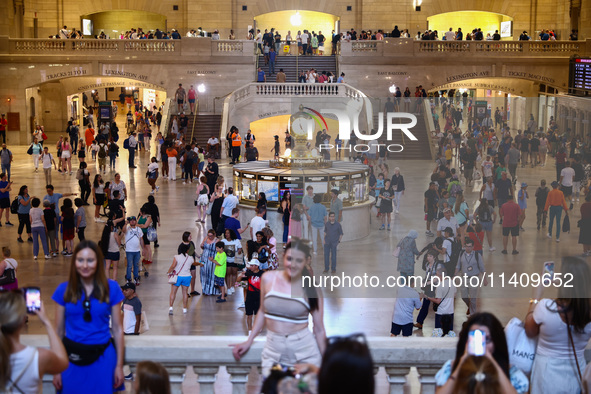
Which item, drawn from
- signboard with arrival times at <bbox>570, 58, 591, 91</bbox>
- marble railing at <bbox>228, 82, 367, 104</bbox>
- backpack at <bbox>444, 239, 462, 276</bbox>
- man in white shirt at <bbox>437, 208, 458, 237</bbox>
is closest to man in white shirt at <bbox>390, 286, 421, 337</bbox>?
backpack at <bbox>444, 239, 462, 276</bbox>

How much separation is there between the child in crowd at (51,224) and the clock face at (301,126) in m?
7.63

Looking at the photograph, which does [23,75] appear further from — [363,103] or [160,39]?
[363,103]

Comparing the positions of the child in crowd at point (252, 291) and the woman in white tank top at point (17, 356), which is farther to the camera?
the child in crowd at point (252, 291)

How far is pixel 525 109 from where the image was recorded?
9547 mm

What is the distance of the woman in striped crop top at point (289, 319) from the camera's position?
16.9 feet

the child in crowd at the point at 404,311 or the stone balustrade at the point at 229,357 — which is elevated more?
the stone balustrade at the point at 229,357

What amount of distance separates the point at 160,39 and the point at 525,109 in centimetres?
3230

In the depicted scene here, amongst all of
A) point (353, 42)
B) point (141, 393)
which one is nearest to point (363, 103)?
point (141, 393)

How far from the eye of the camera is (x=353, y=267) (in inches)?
340

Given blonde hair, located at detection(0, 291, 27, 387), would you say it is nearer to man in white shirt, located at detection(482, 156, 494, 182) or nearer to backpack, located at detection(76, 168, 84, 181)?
man in white shirt, located at detection(482, 156, 494, 182)

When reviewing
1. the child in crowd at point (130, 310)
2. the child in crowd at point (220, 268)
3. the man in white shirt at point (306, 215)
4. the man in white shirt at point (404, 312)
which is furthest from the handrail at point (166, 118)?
the man in white shirt at point (306, 215)

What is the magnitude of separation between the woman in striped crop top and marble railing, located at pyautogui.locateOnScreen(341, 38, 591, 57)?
115 feet

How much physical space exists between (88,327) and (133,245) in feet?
31.6

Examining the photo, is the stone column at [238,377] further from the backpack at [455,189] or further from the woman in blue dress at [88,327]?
the backpack at [455,189]
